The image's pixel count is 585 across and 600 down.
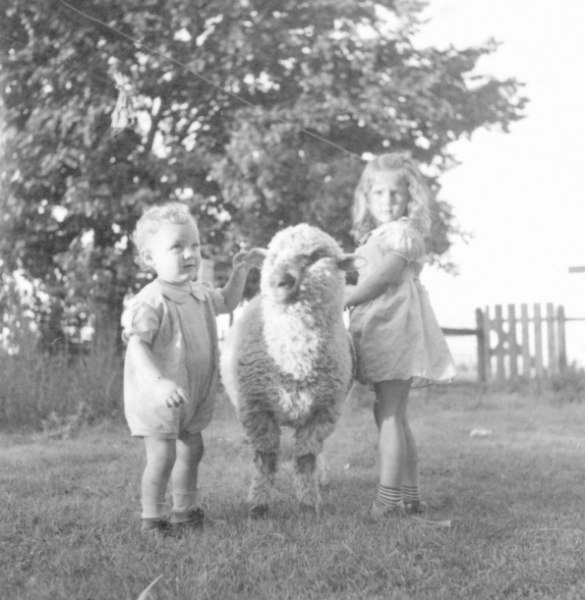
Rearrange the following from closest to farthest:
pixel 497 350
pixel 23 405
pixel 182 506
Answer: pixel 182 506 < pixel 23 405 < pixel 497 350

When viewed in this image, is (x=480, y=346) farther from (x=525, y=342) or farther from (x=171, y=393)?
(x=171, y=393)

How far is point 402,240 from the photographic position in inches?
160

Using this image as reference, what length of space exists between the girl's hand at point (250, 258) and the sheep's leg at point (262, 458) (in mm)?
756

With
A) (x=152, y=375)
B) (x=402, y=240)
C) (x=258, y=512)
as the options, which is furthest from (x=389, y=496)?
(x=152, y=375)

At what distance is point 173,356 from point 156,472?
51cm

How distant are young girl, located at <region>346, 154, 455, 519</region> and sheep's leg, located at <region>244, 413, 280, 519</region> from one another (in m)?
0.54

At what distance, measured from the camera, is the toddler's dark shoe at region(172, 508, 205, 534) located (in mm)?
3557

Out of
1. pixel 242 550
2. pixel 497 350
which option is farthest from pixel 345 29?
pixel 242 550

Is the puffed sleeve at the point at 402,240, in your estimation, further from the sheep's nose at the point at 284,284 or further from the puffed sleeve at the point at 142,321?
the puffed sleeve at the point at 142,321

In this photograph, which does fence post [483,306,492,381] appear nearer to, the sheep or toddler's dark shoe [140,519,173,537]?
the sheep

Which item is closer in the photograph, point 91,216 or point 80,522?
point 80,522

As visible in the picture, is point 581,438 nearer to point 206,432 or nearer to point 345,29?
point 206,432

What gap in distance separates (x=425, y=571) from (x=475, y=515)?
41.1 inches

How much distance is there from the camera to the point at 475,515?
13.2 ft
